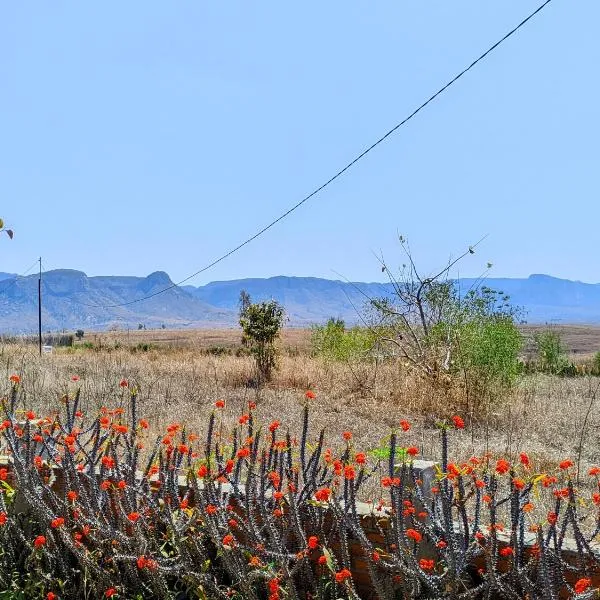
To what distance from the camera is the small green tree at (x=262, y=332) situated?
11742 mm

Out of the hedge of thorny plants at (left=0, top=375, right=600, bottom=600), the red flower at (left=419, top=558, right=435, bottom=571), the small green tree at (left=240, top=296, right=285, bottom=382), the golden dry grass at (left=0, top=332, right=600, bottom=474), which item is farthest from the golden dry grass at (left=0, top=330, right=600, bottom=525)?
the red flower at (left=419, top=558, right=435, bottom=571)

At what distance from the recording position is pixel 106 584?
274 cm

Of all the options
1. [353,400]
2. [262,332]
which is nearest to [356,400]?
[353,400]

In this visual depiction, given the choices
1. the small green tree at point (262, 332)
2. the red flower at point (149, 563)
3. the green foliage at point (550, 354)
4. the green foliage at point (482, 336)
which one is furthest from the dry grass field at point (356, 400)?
the green foliage at point (550, 354)

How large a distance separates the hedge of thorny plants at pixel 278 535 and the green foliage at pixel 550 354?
13.8m

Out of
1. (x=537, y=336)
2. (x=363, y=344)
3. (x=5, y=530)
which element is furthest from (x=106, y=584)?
(x=537, y=336)

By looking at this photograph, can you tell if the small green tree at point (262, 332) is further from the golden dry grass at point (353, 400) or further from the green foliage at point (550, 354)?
the green foliage at point (550, 354)

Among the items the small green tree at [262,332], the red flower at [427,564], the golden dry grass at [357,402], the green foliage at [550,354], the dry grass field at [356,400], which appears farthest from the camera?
the green foliage at [550,354]

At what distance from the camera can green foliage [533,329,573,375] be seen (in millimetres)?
15742

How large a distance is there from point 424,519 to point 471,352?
6.30 meters

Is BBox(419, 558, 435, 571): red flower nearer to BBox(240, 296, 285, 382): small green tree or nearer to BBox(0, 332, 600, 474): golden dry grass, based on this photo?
BBox(0, 332, 600, 474): golden dry grass

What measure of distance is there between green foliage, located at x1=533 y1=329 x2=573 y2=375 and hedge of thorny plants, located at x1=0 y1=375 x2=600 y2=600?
13.8 metres

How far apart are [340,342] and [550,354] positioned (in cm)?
597

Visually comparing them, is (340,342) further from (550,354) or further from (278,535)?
(278,535)
